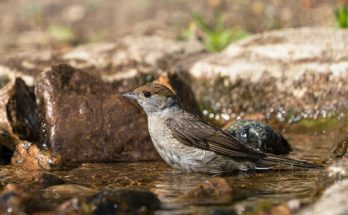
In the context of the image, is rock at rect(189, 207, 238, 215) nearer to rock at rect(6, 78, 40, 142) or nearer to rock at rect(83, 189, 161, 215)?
rock at rect(83, 189, 161, 215)

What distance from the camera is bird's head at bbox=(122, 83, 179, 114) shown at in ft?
26.8

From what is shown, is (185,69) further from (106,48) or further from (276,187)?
(276,187)

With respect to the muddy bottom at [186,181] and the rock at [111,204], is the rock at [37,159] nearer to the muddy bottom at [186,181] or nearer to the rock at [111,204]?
the muddy bottom at [186,181]

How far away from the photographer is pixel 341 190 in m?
5.60

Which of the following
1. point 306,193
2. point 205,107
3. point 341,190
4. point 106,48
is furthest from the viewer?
point 106,48

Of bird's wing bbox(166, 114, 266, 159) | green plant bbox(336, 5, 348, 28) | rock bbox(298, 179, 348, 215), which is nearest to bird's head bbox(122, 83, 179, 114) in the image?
bird's wing bbox(166, 114, 266, 159)

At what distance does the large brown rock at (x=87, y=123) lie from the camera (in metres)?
8.42

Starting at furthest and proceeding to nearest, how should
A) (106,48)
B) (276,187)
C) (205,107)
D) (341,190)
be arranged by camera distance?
1. (106,48)
2. (205,107)
3. (276,187)
4. (341,190)

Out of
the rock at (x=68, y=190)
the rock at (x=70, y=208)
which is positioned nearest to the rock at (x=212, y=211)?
the rock at (x=70, y=208)

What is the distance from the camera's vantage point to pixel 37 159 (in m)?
8.08

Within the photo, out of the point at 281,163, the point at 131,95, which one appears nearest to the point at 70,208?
the point at 131,95

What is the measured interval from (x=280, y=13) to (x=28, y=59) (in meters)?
4.96

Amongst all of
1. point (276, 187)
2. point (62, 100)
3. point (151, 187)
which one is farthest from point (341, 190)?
point (62, 100)

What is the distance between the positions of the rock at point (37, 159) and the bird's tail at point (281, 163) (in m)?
1.98
